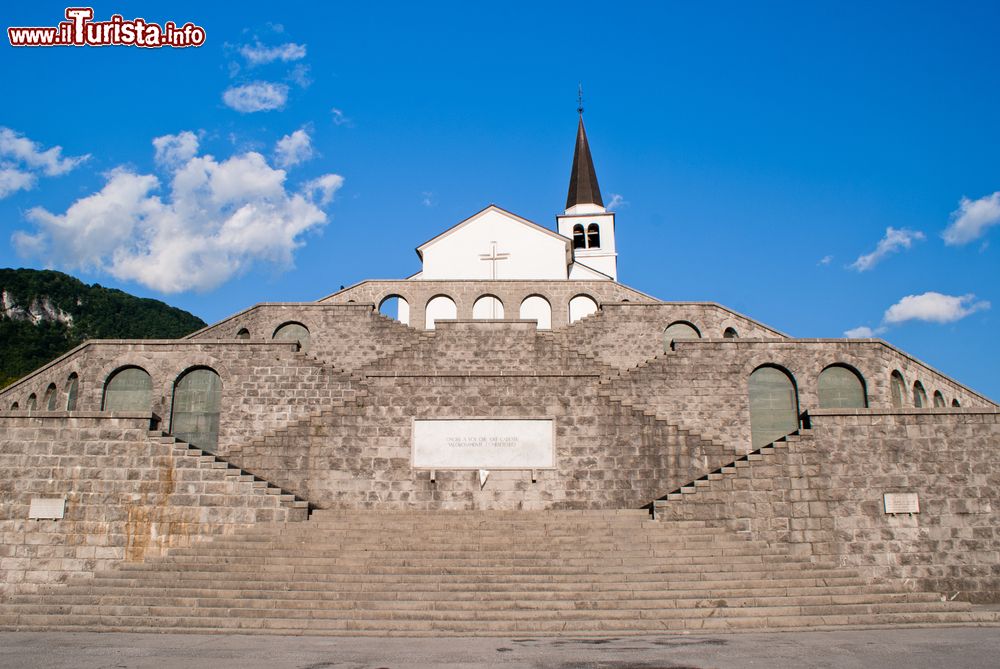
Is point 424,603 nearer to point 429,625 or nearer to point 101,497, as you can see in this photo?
point 429,625

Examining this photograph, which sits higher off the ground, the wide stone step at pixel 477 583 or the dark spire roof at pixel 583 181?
the dark spire roof at pixel 583 181

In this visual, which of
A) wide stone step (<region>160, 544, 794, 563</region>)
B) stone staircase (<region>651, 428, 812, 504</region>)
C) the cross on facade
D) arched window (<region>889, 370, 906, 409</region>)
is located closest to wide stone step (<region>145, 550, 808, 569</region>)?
wide stone step (<region>160, 544, 794, 563</region>)

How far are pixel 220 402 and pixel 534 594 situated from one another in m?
12.1

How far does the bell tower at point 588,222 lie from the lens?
204 ft

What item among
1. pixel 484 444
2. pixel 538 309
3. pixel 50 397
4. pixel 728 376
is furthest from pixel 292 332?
pixel 728 376

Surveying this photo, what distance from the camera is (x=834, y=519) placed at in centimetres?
1675

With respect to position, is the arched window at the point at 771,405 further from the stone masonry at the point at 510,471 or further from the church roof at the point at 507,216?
the church roof at the point at 507,216

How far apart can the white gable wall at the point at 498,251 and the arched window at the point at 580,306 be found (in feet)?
30.0

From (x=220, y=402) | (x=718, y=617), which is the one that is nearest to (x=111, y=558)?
(x=220, y=402)

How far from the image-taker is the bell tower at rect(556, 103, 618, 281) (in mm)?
62125

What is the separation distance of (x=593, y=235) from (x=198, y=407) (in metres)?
45.3

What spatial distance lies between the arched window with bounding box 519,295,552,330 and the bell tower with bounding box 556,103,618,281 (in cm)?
2881

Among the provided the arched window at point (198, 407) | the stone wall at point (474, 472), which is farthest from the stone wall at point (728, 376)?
the arched window at point (198, 407)

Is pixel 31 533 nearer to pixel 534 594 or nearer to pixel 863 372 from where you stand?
pixel 534 594
